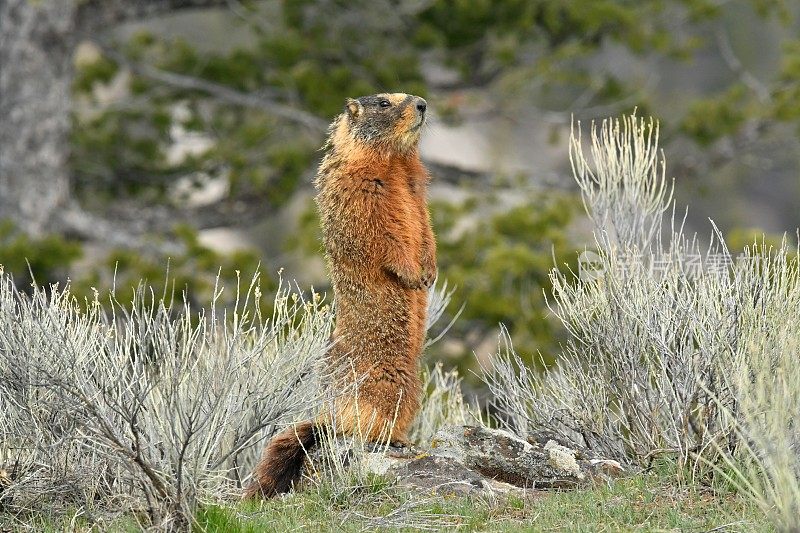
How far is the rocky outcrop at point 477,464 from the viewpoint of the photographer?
5.88 meters

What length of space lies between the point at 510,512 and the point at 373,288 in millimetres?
1523

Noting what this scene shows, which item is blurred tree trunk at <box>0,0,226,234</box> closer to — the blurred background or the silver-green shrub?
the blurred background

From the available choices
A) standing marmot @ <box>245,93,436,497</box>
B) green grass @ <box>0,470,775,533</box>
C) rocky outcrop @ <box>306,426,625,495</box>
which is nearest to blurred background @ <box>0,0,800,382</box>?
standing marmot @ <box>245,93,436,497</box>

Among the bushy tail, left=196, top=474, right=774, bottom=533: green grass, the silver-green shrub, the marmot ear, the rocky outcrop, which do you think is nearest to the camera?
left=196, top=474, right=774, bottom=533: green grass

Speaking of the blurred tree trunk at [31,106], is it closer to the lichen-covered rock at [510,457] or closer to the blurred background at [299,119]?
the blurred background at [299,119]

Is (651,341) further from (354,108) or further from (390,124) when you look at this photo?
(354,108)

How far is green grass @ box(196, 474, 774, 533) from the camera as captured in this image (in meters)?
5.07

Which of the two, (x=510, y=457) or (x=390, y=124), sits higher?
(x=390, y=124)

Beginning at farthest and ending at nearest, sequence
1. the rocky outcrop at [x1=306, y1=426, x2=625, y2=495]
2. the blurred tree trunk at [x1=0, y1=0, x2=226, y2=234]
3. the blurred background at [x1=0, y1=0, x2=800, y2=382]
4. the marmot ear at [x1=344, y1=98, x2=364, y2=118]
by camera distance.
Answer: the blurred tree trunk at [x1=0, y1=0, x2=226, y2=234], the blurred background at [x1=0, y1=0, x2=800, y2=382], the marmot ear at [x1=344, y1=98, x2=364, y2=118], the rocky outcrop at [x1=306, y1=426, x2=625, y2=495]

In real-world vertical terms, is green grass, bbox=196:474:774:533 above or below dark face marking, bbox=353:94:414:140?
below

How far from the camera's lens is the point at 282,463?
6.26 meters

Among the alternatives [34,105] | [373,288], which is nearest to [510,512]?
[373,288]

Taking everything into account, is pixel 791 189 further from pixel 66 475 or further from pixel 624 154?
pixel 66 475

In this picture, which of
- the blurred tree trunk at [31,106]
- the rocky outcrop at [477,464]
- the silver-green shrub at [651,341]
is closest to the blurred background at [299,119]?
the blurred tree trunk at [31,106]
